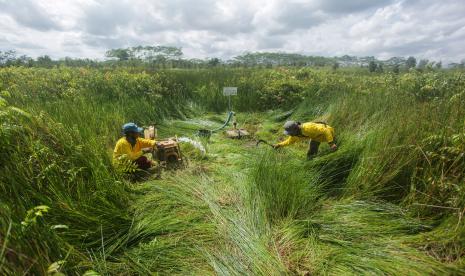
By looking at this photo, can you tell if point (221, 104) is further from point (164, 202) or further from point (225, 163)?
point (164, 202)

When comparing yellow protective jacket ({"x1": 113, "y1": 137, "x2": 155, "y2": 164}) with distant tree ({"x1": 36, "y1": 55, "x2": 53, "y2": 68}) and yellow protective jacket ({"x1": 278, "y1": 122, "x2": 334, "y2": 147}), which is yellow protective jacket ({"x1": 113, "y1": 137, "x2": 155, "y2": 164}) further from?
distant tree ({"x1": 36, "y1": 55, "x2": 53, "y2": 68})

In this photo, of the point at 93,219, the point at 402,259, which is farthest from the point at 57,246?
the point at 402,259

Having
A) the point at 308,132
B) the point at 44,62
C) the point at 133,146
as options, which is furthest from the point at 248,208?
the point at 44,62

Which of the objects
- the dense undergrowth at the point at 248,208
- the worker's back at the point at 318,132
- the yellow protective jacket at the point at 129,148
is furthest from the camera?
the worker's back at the point at 318,132

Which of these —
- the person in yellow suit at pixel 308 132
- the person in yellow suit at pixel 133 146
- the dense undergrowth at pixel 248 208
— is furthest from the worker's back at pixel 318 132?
the person in yellow suit at pixel 133 146

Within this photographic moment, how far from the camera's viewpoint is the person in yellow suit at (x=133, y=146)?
3.71 meters

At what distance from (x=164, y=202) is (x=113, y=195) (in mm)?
548

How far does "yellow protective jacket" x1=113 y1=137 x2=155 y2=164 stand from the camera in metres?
3.70

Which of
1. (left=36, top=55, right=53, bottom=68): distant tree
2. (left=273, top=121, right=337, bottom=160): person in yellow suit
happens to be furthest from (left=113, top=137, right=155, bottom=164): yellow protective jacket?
(left=36, top=55, right=53, bottom=68): distant tree

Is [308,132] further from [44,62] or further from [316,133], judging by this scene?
[44,62]

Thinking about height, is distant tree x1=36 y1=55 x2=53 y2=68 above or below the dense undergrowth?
above

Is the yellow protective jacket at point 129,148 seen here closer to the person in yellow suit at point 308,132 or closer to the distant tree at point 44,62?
the person in yellow suit at point 308,132

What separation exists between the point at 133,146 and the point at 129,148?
3.9 inches

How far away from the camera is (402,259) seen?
1907 mm
